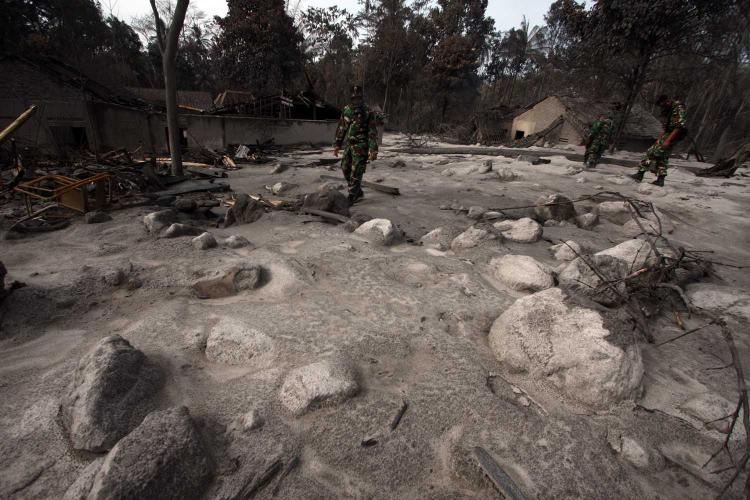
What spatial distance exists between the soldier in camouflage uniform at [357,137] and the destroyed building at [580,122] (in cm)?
1428

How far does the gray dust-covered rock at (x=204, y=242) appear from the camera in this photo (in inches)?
126

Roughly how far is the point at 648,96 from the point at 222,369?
29.3 metres

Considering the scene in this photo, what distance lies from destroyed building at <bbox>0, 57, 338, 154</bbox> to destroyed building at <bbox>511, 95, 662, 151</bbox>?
585 inches

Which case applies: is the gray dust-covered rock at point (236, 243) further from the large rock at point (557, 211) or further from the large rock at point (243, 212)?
the large rock at point (557, 211)

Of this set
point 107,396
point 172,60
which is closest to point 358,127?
point 172,60

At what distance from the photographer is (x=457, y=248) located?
11.4 ft

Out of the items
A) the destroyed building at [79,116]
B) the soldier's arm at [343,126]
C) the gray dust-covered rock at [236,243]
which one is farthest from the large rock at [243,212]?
the destroyed building at [79,116]

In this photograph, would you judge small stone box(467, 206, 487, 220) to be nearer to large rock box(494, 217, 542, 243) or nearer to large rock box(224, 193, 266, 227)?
large rock box(494, 217, 542, 243)

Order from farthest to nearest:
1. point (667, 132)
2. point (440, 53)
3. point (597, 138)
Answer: point (440, 53) → point (597, 138) → point (667, 132)

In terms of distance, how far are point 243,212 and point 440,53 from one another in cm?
2563

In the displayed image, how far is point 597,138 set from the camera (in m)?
9.27

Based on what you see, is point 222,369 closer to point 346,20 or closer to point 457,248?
point 457,248

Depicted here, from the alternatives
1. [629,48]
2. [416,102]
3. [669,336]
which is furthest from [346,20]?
[669,336]

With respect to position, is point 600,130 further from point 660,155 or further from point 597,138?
point 660,155
